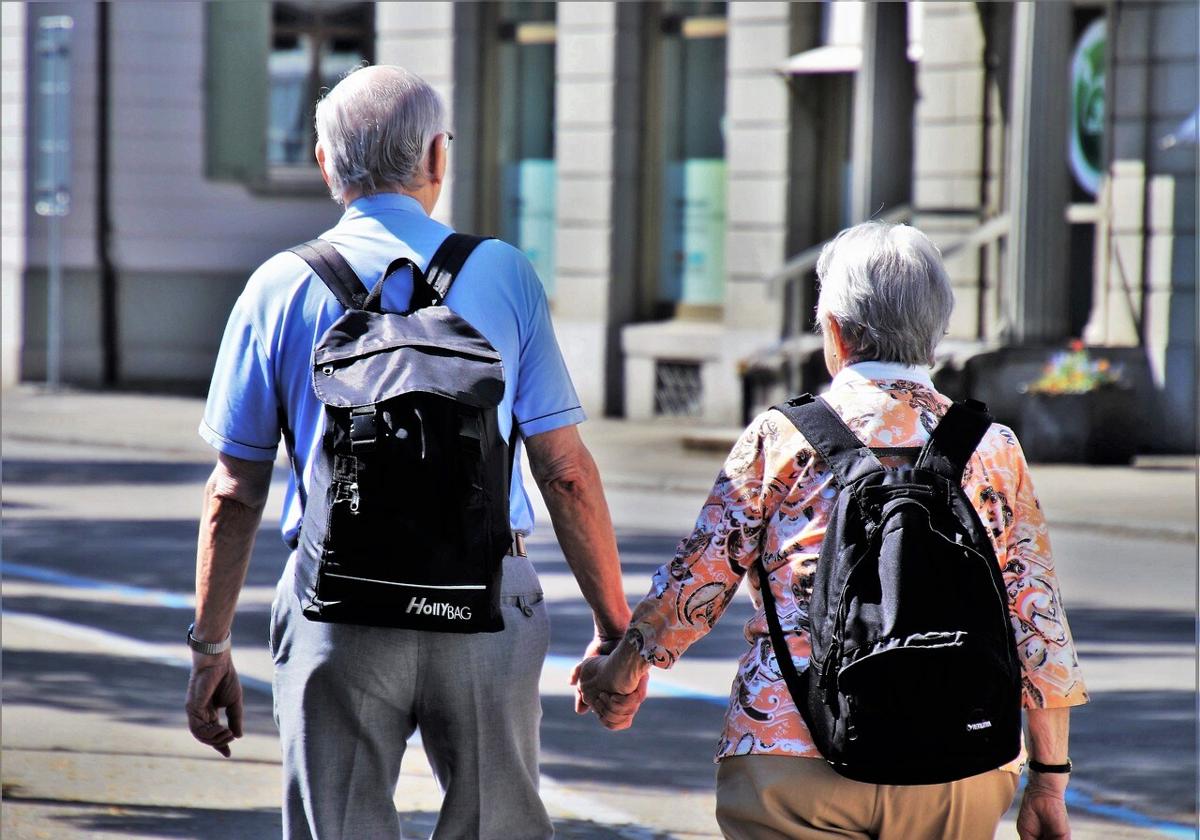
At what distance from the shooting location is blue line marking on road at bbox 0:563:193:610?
31.8ft

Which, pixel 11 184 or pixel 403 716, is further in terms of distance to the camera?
pixel 11 184

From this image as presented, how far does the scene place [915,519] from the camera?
287 centimetres

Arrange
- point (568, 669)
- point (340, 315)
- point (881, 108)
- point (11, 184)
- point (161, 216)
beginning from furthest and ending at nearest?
point (161, 216) < point (11, 184) < point (881, 108) < point (568, 669) < point (340, 315)

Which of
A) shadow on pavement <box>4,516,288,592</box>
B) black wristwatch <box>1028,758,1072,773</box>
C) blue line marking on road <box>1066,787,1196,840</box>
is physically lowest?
shadow on pavement <box>4,516,288,592</box>

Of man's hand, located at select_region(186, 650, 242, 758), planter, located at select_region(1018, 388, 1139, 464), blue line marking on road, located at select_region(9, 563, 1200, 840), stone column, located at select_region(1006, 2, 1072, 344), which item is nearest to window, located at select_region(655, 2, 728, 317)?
stone column, located at select_region(1006, 2, 1072, 344)

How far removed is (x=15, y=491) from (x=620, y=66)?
8.98 meters

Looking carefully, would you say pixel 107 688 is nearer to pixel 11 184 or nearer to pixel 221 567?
pixel 221 567

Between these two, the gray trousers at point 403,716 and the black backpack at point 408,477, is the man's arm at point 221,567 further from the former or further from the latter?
the black backpack at point 408,477

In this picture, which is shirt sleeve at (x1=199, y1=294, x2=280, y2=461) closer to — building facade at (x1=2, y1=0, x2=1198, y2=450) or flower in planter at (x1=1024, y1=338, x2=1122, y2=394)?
building facade at (x1=2, y1=0, x2=1198, y2=450)

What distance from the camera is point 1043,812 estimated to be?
323cm

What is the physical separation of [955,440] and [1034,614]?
0.33 meters

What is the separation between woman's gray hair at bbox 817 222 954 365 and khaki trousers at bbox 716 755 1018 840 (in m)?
0.69

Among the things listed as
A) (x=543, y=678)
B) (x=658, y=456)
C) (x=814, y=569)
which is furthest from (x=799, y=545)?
(x=658, y=456)

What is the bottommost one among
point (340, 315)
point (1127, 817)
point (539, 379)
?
point (1127, 817)
